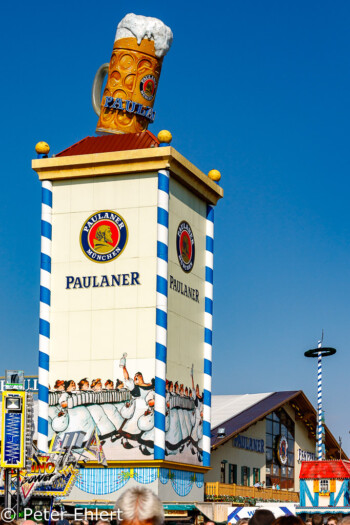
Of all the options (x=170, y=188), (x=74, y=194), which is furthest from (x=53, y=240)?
(x=170, y=188)

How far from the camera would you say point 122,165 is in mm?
38781

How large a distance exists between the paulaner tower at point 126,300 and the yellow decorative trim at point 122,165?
5cm

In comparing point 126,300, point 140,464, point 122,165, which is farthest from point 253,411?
point 122,165

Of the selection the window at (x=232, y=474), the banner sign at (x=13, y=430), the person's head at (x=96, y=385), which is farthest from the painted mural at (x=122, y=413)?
the window at (x=232, y=474)

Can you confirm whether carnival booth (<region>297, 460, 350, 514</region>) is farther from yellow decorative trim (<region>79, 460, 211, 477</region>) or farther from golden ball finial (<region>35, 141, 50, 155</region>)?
golden ball finial (<region>35, 141, 50, 155</region>)

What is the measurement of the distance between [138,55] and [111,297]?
33.1 ft

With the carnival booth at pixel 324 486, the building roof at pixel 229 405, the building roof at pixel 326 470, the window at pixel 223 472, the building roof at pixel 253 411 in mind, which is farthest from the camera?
the building roof at pixel 229 405

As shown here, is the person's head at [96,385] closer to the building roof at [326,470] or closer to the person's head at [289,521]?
the building roof at [326,470]

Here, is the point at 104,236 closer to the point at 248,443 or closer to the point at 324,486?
the point at 324,486

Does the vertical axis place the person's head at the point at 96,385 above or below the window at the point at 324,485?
above

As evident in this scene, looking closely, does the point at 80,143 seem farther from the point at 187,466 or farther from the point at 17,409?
the point at 17,409

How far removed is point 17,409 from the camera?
2764 cm

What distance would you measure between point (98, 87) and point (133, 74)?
2316mm

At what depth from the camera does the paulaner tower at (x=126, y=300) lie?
37.7 m
